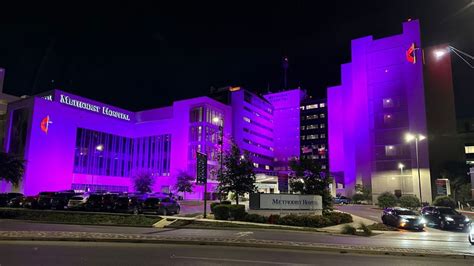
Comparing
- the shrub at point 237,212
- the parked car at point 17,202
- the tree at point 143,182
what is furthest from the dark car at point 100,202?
the tree at point 143,182

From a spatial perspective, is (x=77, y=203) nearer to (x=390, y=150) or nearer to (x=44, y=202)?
(x=44, y=202)

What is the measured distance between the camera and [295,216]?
23.7m

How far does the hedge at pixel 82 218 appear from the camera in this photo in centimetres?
2239

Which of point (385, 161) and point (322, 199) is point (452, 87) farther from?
point (322, 199)

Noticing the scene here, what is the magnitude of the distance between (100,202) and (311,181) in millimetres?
18025

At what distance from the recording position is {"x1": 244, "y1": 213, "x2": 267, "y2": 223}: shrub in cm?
2411

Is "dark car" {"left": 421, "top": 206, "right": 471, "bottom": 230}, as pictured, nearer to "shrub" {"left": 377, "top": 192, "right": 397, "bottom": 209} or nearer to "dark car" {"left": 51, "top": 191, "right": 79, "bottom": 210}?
"shrub" {"left": 377, "top": 192, "right": 397, "bottom": 209}

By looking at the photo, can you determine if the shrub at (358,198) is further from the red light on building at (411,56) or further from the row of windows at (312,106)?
the row of windows at (312,106)

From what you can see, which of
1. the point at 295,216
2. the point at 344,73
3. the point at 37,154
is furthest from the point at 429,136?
the point at 37,154

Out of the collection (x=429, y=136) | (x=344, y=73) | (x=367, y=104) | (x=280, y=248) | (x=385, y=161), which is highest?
(x=344, y=73)

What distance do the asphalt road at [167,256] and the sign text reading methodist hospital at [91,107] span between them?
77.2 m

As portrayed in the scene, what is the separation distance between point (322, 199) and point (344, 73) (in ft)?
228

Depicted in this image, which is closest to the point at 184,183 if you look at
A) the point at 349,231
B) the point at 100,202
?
the point at 100,202

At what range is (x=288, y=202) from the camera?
1004 inches
